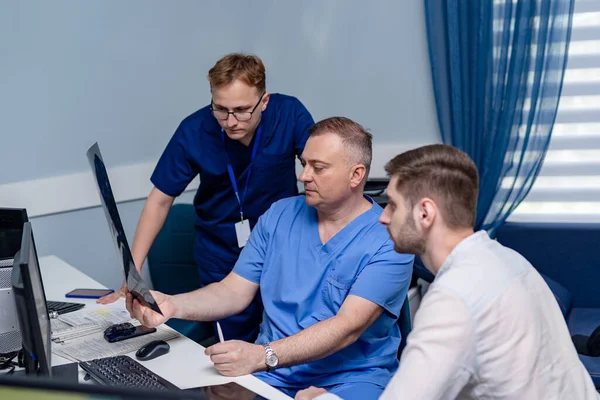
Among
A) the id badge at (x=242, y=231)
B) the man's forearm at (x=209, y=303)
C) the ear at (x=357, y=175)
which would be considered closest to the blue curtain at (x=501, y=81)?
the id badge at (x=242, y=231)

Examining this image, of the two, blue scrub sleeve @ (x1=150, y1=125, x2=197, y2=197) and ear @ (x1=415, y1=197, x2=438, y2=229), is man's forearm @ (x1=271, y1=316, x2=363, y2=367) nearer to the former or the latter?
ear @ (x1=415, y1=197, x2=438, y2=229)

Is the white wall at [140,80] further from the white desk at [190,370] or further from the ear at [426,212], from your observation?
the ear at [426,212]

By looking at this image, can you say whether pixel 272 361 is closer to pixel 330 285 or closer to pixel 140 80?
pixel 330 285

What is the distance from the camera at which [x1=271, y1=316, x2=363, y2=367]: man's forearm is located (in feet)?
6.95

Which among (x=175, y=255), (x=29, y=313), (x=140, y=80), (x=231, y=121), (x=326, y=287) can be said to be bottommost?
(x=175, y=255)

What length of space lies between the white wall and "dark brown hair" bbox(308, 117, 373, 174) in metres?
1.62

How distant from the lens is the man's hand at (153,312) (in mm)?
2279

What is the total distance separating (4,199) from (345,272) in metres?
1.81

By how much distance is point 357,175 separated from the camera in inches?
92.7

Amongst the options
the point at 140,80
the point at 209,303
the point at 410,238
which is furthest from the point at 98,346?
the point at 140,80

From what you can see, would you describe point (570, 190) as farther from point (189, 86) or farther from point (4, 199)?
point (4, 199)

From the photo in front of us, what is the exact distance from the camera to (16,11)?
333cm

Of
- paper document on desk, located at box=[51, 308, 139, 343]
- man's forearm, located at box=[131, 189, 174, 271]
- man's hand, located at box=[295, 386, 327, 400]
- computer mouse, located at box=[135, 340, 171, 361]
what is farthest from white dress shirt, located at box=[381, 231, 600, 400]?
man's forearm, located at box=[131, 189, 174, 271]

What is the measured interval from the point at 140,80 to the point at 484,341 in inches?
106
